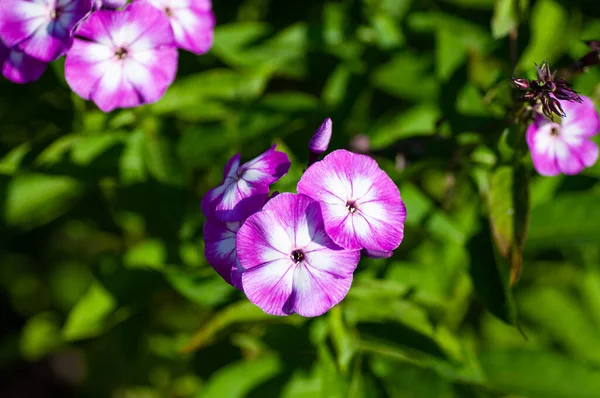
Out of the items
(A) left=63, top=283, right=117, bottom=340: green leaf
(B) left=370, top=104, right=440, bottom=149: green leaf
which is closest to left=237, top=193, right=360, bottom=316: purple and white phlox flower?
(B) left=370, top=104, right=440, bottom=149: green leaf

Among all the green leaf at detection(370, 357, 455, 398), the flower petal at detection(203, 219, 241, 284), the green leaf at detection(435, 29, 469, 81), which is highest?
the green leaf at detection(435, 29, 469, 81)

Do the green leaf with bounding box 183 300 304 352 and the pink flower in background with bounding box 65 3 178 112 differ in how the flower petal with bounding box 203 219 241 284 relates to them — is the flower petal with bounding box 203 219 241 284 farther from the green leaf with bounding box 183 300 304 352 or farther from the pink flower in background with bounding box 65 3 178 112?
the pink flower in background with bounding box 65 3 178 112

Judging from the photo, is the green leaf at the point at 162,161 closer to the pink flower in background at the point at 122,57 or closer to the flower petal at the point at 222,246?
the pink flower in background at the point at 122,57

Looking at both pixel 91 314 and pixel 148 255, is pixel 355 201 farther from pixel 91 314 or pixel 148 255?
pixel 91 314

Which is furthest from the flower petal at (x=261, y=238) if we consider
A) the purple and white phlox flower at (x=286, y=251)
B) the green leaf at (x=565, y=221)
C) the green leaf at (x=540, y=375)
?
the green leaf at (x=540, y=375)

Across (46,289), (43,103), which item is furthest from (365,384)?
(46,289)

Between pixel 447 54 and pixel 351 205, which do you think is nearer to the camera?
pixel 351 205

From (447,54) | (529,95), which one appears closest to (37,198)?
(447,54)
